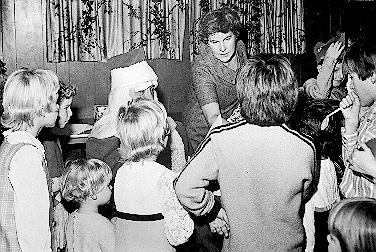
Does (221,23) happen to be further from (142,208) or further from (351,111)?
(142,208)

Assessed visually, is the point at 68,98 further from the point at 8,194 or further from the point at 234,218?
the point at 234,218

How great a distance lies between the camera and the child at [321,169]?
7.23ft

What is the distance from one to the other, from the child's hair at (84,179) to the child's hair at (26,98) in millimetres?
449

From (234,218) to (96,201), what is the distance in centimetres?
83

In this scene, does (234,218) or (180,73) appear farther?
(180,73)

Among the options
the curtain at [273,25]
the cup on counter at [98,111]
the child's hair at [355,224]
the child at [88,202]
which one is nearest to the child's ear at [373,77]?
the child's hair at [355,224]

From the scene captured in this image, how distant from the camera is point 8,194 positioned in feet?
6.21

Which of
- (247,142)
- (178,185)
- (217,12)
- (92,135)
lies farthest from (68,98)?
(217,12)

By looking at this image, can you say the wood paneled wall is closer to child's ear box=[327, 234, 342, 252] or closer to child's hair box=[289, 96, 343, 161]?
child's hair box=[289, 96, 343, 161]

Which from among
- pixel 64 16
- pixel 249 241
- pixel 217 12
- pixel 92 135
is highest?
pixel 64 16

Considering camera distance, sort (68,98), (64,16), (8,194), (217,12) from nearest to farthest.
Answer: (8,194) < (68,98) < (217,12) < (64,16)

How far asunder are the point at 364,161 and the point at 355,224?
1.66 feet

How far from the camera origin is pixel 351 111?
2193mm

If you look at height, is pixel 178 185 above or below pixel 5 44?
below
